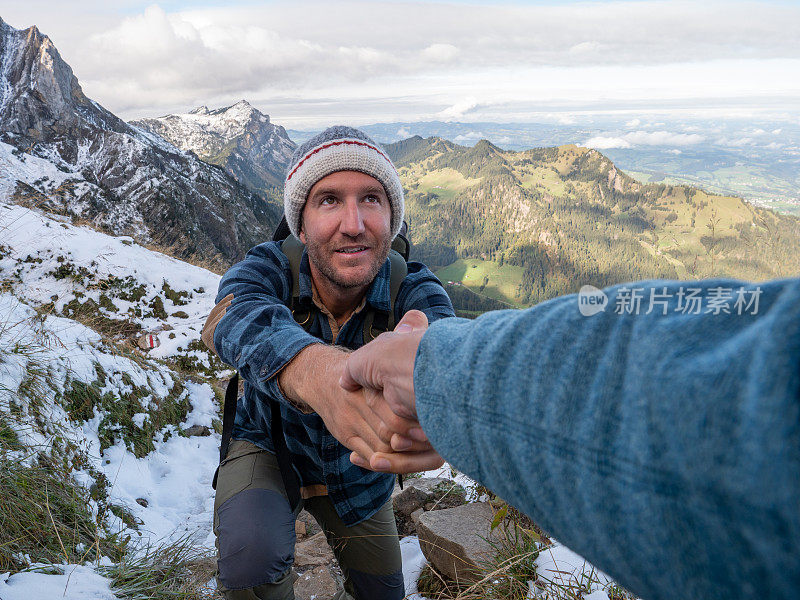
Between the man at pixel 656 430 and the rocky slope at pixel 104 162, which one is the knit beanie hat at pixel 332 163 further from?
the rocky slope at pixel 104 162

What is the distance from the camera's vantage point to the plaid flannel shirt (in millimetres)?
3184

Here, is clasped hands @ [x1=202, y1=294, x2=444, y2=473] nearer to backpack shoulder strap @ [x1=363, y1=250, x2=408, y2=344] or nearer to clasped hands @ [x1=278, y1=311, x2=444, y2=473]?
clasped hands @ [x1=278, y1=311, x2=444, y2=473]

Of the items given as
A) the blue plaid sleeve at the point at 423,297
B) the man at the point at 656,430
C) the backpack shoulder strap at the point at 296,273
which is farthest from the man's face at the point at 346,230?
the man at the point at 656,430

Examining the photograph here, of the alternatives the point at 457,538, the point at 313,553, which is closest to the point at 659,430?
the point at 457,538

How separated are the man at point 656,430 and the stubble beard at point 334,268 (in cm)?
243

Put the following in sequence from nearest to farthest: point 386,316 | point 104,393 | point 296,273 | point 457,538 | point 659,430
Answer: point 659,430
point 386,316
point 296,273
point 457,538
point 104,393

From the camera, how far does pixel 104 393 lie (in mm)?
5930

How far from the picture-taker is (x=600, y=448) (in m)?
0.84

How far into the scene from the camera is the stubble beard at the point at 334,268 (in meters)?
3.56

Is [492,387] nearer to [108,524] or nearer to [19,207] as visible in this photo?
[108,524]

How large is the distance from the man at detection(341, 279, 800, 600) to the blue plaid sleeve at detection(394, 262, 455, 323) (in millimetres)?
2249

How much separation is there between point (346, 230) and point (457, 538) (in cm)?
311

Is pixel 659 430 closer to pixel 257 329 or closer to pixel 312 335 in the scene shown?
pixel 257 329

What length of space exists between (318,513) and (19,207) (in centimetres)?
1353
